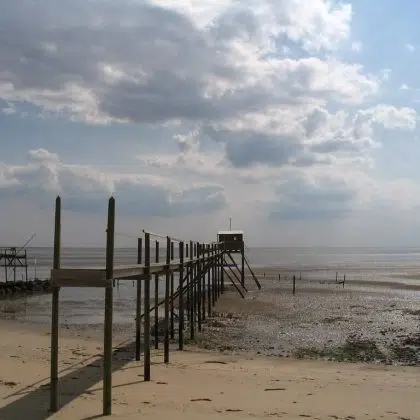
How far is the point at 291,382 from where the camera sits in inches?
486

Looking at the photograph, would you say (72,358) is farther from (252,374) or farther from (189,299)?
(189,299)

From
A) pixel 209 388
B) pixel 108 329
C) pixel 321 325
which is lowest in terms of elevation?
pixel 321 325

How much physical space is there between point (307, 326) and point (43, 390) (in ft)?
48.4

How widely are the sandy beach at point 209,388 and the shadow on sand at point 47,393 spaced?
0.05 ft

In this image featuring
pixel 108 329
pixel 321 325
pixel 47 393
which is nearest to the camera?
pixel 108 329

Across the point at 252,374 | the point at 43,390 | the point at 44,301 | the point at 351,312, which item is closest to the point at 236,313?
the point at 351,312

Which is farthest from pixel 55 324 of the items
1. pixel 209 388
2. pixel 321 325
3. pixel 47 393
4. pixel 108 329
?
pixel 321 325

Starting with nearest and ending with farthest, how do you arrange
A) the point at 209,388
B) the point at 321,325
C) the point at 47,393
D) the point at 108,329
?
the point at 108,329, the point at 47,393, the point at 209,388, the point at 321,325

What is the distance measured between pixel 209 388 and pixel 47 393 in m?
2.95

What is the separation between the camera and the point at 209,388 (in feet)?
37.4

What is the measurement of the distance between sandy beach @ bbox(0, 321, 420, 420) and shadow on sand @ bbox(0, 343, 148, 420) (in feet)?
0.05

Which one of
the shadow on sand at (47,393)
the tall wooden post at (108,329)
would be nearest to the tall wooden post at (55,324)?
the shadow on sand at (47,393)

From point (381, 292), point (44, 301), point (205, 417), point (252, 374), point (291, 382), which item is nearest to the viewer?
point (205, 417)

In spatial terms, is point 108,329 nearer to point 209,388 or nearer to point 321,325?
point 209,388
